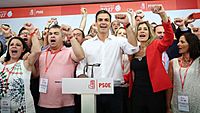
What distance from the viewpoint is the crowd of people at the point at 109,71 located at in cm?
223

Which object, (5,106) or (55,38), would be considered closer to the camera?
Answer: (5,106)

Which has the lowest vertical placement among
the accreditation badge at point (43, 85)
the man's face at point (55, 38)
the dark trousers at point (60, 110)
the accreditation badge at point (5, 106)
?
the dark trousers at point (60, 110)

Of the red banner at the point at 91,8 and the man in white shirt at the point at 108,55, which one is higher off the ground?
the red banner at the point at 91,8

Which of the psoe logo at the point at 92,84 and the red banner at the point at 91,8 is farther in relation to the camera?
the red banner at the point at 91,8

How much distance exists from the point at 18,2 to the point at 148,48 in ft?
12.2

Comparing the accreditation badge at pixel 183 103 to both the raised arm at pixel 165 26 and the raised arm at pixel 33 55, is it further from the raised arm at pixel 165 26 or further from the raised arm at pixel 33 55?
the raised arm at pixel 33 55

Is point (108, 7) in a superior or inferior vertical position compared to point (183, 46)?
superior

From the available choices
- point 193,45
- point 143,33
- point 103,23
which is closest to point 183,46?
point 193,45

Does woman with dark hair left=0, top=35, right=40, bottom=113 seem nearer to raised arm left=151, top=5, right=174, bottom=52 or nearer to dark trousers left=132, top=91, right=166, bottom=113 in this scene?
dark trousers left=132, top=91, right=166, bottom=113

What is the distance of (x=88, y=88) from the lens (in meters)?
1.77

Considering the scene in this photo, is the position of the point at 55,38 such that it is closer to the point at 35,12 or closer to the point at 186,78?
the point at 186,78

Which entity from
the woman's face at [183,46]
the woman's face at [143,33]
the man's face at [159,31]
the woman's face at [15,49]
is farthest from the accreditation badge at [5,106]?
the man's face at [159,31]

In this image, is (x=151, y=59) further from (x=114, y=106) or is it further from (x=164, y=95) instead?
(x=114, y=106)

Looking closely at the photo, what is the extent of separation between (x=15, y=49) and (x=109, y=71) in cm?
89
